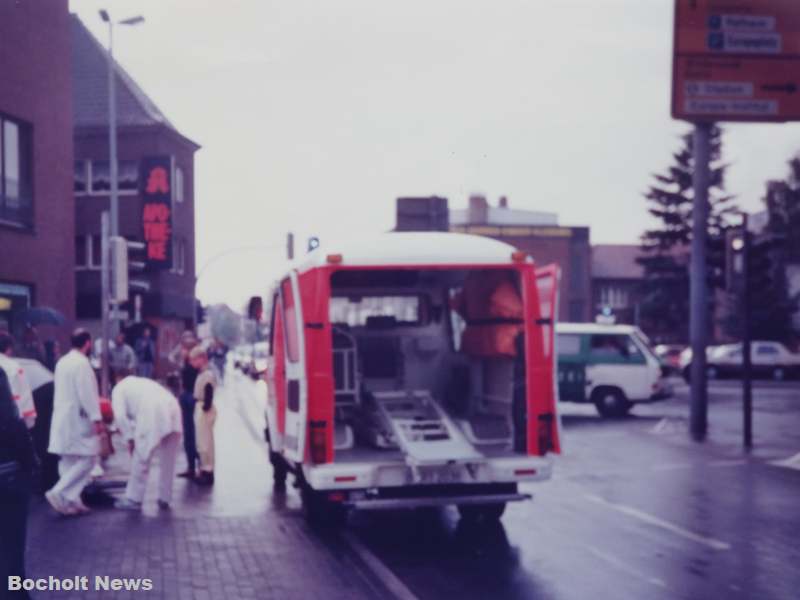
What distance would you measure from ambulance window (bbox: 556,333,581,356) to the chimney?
57.4 m

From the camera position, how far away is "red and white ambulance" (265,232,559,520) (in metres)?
9.91

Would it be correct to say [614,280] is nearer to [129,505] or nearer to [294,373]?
[129,505]

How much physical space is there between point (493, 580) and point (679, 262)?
197 feet

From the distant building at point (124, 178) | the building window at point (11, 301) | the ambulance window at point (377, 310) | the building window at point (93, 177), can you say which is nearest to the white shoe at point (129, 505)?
the ambulance window at point (377, 310)

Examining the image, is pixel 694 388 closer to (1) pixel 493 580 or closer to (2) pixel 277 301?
(2) pixel 277 301

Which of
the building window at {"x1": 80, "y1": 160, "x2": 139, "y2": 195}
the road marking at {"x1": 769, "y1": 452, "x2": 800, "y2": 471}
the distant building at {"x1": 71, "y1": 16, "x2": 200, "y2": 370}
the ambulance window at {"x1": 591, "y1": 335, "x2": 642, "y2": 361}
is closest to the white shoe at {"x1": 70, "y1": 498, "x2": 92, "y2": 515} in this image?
the road marking at {"x1": 769, "y1": 452, "x2": 800, "y2": 471}

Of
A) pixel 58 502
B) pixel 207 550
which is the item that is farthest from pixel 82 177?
pixel 207 550

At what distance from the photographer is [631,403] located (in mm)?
→ 24812

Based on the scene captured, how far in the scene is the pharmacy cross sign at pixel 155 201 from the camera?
124 feet

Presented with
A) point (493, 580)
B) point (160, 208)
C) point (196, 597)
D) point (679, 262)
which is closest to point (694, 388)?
point (493, 580)

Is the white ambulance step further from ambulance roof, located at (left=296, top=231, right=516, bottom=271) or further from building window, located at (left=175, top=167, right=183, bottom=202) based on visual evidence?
building window, located at (left=175, top=167, right=183, bottom=202)

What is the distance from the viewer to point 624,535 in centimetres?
1034

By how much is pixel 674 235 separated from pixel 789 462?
50492 mm

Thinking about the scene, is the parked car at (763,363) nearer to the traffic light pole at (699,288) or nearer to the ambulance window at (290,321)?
the traffic light pole at (699,288)
